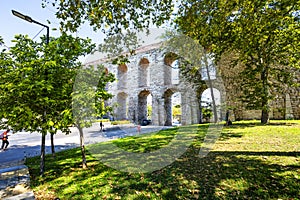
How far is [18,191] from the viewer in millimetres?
3803

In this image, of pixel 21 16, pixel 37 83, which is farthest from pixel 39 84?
pixel 21 16

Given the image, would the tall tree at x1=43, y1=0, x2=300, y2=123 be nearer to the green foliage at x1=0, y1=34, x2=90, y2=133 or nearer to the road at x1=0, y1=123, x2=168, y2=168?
the green foliage at x1=0, y1=34, x2=90, y2=133

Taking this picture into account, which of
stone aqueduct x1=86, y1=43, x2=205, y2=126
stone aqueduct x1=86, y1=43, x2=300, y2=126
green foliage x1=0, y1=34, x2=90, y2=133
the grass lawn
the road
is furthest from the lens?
stone aqueduct x1=86, y1=43, x2=205, y2=126

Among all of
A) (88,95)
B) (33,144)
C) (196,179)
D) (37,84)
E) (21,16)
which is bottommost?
(33,144)

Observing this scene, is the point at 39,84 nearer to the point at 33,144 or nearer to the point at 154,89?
the point at 33,144

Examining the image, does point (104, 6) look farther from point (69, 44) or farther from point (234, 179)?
point (234, 179)

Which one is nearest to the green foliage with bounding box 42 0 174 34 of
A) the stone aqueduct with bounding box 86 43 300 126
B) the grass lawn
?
the grass lawn

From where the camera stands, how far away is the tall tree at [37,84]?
3.53 meters

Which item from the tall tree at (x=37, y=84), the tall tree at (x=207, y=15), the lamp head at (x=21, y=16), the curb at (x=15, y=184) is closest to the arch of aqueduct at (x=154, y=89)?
the tall tree at (x=207, y=15)

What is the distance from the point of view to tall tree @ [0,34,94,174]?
11.6 feet

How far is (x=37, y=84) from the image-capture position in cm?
342

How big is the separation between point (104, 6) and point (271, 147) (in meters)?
6.23

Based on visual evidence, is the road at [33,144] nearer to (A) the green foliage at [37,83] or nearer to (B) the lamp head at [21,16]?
(A) the green foliage at [37,83]

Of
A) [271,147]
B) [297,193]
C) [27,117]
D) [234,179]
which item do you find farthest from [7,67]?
[271,147]
